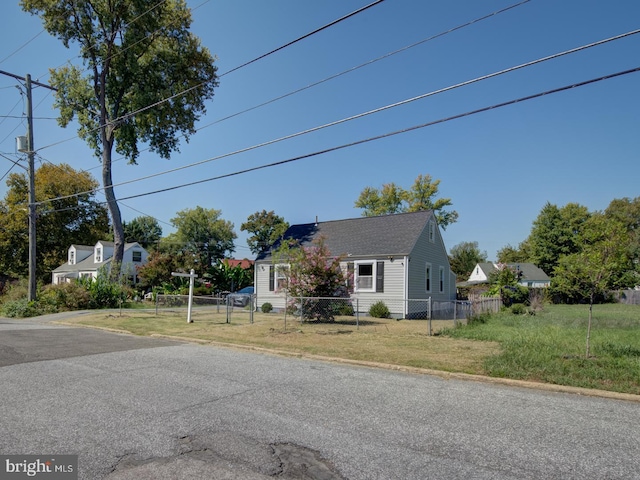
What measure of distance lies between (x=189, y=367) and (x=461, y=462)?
19.9 ft

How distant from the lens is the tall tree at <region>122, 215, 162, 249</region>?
72250 millimetres

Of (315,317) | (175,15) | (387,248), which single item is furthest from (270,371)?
(175,15)

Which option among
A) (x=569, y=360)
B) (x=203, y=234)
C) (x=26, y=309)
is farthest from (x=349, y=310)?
(x=203, y=234)

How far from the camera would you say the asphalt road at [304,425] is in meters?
3.94

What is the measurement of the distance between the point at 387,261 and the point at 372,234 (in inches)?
104

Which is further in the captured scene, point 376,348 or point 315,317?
point 315,317

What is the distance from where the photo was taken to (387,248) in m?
21.8

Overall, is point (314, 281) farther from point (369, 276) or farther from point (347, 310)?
point (369, 276)

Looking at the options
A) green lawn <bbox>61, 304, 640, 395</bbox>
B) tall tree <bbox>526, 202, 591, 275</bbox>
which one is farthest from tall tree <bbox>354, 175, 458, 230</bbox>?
green lawn <bbox>61, 304, 640, 395</bbox>

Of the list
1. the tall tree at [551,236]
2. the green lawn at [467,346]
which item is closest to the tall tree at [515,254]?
the tall tree at [551,236]

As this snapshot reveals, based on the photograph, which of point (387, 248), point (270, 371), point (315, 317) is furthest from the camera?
point (387, 248)

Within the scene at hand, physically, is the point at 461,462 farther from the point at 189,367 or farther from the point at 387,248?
the point at 387,248

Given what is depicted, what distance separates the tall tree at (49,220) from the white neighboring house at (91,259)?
134 centimetres

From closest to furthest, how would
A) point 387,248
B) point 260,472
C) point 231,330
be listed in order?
point 260,472, point 231,330, point 387,248
